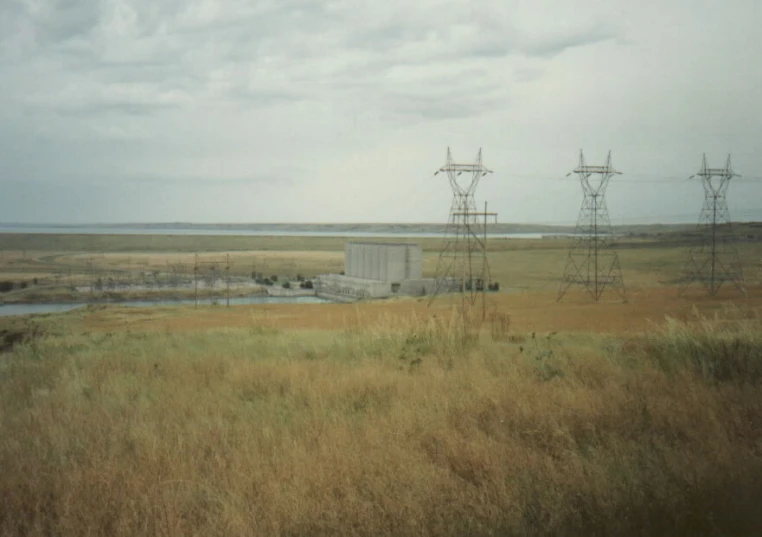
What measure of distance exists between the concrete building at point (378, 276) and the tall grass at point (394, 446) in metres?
44.3

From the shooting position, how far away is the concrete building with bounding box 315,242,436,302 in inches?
2213

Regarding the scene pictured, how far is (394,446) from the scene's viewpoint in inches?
228

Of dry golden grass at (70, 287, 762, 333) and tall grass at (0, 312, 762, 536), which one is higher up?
tall grass at (0, 312, 762, 536)

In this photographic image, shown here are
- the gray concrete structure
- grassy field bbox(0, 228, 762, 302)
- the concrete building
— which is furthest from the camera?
the gray concrete structure

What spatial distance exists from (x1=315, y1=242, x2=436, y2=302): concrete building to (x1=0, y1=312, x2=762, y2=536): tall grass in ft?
145

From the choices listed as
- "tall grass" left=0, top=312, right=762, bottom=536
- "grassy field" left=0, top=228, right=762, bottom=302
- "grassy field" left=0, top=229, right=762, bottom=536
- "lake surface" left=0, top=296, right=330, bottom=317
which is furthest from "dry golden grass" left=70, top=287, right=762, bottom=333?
"tall grass" left=0, top=312, right=762, bottom=536

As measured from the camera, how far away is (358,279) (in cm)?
5978

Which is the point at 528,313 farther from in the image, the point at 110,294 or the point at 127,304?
the point at 127,304

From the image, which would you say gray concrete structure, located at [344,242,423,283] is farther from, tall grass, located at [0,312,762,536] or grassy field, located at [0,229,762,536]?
tall grass, located at [0,312,762,536]

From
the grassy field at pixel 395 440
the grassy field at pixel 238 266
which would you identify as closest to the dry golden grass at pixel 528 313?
Result: the grassy field at pixel 238 266

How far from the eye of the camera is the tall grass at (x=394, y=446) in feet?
14.8

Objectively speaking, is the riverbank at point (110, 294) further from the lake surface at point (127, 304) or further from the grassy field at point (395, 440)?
the grassy field at point (395, 440)

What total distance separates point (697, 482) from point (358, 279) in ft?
181

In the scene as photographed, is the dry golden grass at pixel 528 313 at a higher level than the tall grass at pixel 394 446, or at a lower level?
lower
